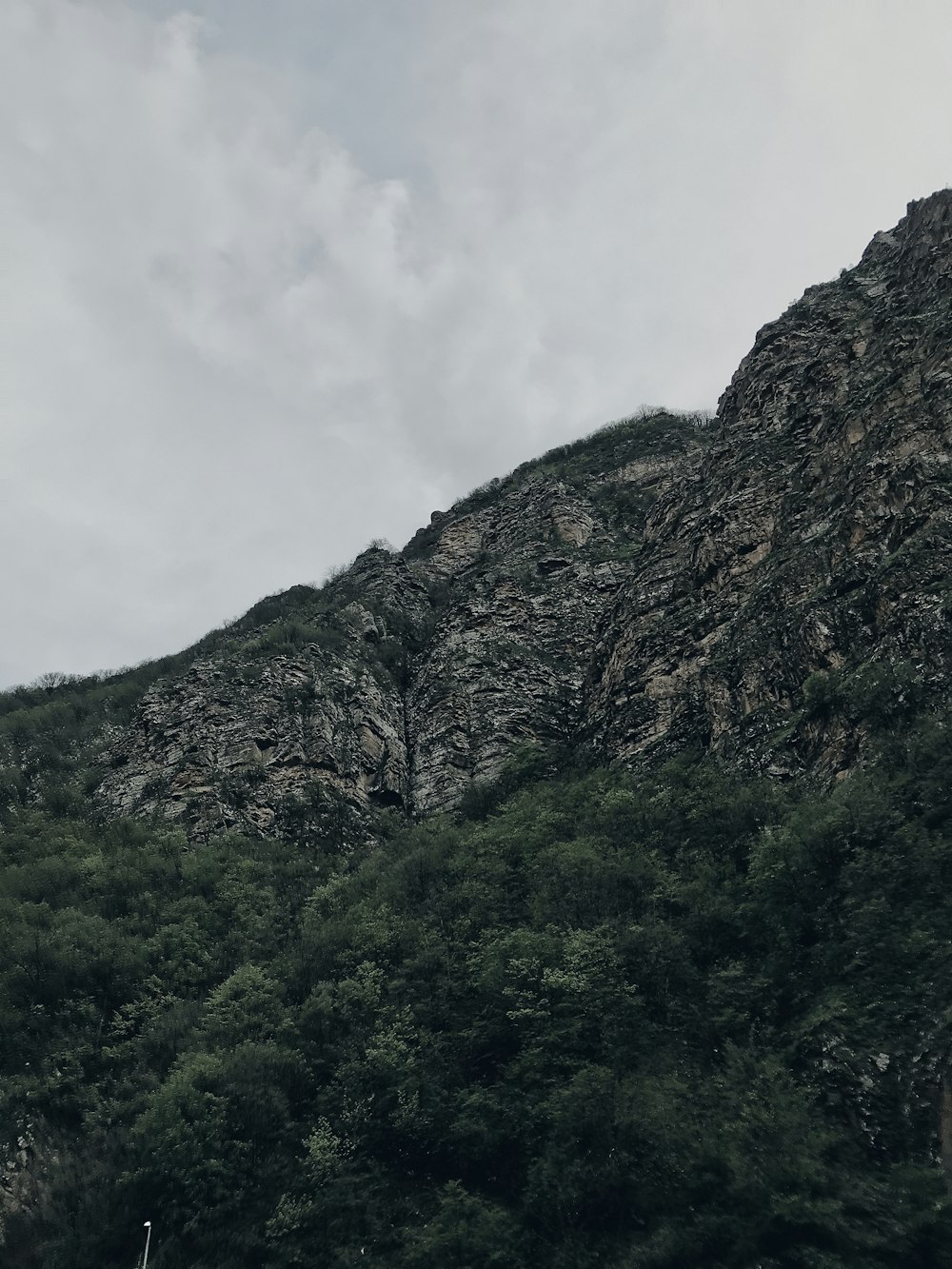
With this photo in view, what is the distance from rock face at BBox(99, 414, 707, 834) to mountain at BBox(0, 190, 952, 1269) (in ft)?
1.15

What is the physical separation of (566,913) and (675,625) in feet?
66.4

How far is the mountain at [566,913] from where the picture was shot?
62.8 feet

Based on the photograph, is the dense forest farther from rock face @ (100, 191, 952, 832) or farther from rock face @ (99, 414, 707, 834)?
rock face @ (99, 414, 707, 834)

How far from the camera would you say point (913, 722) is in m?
26.5

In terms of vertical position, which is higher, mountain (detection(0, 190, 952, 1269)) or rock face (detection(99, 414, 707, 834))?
rock face (detection(99, 414, 707, 834))

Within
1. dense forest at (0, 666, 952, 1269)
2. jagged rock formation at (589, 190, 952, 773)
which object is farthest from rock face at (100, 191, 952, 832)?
dense forest at (0, 666, 952, 1269)

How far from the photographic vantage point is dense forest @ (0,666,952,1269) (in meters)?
18.1

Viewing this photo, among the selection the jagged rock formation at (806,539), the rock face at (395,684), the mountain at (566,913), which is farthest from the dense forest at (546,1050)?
the rock face at (395,684)

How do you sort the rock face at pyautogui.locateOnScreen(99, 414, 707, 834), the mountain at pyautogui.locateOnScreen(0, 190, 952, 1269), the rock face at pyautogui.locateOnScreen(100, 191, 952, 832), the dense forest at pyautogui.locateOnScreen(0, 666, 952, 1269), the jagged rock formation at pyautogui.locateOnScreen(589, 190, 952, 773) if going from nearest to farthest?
the dense forest at pyautogui.locateOnScreen(0, 666, 952, 1269) < the mountain at pyautogui.locateOnScreen(0, 190, 952, 1269) < the jagged rock formation at pyautogui.locateOnScreen(589, 190, 952, 773) < the rock face at pyautogui.locateOnScreen(100, 191, 952, 832) < the rock face at pyautogui.locateOnScreen(99, 414, 707, 834)

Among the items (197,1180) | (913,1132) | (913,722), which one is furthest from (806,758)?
(197,1180)

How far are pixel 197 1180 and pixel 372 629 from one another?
4698 cm

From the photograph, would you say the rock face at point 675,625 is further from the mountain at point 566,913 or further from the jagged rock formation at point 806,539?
the mountain at point 566,913

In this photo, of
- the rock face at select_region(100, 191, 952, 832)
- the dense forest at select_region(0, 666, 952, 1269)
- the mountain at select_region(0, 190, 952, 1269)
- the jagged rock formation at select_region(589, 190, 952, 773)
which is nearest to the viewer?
the dense forest at select_region(0, 666, 952, 1269)

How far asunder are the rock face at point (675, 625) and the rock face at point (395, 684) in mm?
197
